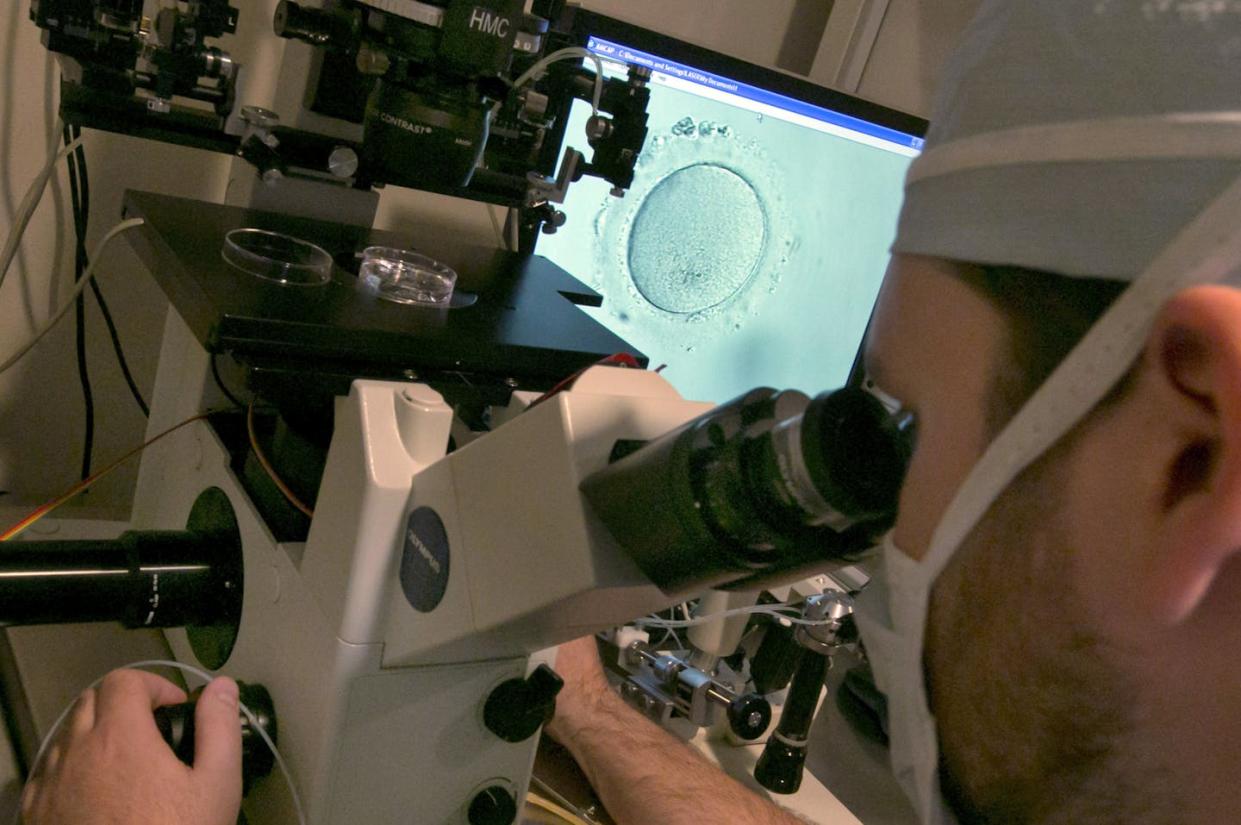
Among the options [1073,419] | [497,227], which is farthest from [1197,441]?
[497,227]

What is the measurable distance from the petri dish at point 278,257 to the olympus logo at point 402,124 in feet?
0.57

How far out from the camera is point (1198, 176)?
419mm

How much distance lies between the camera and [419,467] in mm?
761

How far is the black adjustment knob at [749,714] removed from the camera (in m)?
1.10

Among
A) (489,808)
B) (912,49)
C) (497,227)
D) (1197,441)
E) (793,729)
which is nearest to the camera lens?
(1197,441)

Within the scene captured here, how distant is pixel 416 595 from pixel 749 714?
0.51 metres

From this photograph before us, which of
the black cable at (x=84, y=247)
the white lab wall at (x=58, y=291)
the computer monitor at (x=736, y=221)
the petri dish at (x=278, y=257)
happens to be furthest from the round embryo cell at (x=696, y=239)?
the black cable at (x=84, y=247)

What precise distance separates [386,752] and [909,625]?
445mm

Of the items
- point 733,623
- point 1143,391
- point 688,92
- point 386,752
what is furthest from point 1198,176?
point 688,92

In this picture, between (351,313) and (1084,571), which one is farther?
(351,313)

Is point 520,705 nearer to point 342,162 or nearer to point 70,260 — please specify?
point 342,162

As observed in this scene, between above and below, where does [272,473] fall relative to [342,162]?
below

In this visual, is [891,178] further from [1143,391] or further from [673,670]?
[1143,391]

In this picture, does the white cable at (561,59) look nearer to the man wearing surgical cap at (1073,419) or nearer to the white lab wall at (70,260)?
the white lab wall at (70,260)
